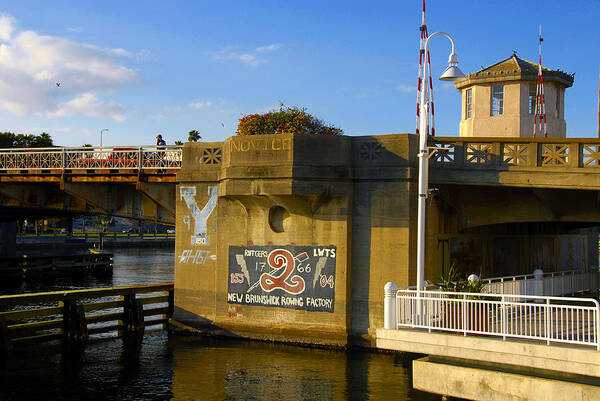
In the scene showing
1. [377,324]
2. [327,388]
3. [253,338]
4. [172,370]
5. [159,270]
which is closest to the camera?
[327,388]

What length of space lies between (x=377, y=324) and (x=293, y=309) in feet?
11.7

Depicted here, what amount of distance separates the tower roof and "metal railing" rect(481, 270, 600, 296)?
36.4ft

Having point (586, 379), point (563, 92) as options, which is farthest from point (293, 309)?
point (563, 92)

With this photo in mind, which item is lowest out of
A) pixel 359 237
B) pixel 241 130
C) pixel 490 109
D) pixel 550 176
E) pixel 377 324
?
pixel 377 324

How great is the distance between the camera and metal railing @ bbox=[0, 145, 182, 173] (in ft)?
106

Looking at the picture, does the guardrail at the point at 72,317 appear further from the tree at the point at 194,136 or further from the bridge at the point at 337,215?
the tree at the point at 194,136

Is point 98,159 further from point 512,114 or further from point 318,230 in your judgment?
point 512,114

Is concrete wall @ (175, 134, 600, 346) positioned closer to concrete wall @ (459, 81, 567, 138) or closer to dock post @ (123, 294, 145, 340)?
dock post @ (123, 294, 145, 340)

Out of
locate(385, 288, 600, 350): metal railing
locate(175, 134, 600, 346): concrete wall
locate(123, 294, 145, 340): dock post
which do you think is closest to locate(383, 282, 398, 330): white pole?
locate(385, 288, 600, 350): metal railing

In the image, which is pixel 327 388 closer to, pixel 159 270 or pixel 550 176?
pixel 550 176

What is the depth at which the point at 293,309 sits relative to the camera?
2600 centimetres

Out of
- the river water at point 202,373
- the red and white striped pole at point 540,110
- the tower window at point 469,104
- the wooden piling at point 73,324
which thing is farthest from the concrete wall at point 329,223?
the tower window at point 469,104

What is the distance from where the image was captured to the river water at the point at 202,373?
19.8 m

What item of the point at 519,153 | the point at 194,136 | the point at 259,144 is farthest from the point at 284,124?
the point at 194,136
